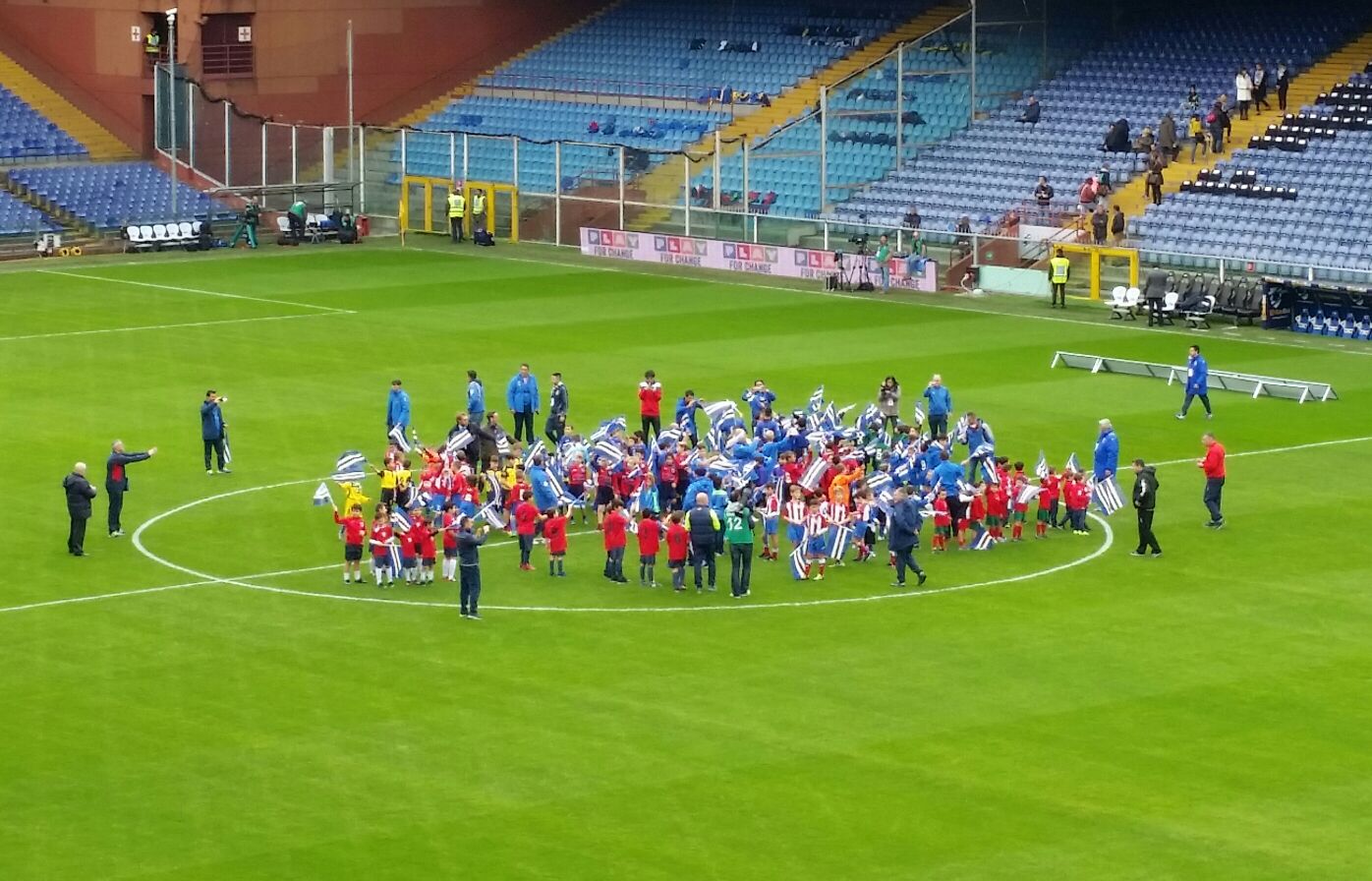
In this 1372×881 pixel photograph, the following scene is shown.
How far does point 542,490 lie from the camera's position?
3528cm

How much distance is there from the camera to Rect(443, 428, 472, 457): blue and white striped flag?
3875 cm

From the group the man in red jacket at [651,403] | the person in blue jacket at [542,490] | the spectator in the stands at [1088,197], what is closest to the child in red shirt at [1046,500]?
the person in blue jacket at [542,490]

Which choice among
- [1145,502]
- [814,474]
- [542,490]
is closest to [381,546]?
[542,490]

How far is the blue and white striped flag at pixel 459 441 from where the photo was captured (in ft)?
127

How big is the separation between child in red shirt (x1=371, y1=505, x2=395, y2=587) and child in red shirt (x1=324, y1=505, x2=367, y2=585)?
0.69 feet

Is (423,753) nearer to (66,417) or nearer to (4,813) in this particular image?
(4,813)

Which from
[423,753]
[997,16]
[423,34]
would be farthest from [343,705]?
[423,34]

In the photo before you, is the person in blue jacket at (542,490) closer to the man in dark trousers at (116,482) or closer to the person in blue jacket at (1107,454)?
the man in dark trousers at (116,482)

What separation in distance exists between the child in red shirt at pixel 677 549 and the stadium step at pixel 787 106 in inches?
1539

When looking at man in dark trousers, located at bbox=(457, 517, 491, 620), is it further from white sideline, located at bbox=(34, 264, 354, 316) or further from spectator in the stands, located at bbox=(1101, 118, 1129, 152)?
spectator in the stands, located at bbox=(1101, 118, 1129, 152)

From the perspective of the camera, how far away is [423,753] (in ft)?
84.4

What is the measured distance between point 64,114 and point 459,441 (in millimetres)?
45289

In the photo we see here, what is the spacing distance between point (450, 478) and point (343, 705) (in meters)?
7.97

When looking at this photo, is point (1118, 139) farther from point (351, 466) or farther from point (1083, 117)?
point (351, 466)
